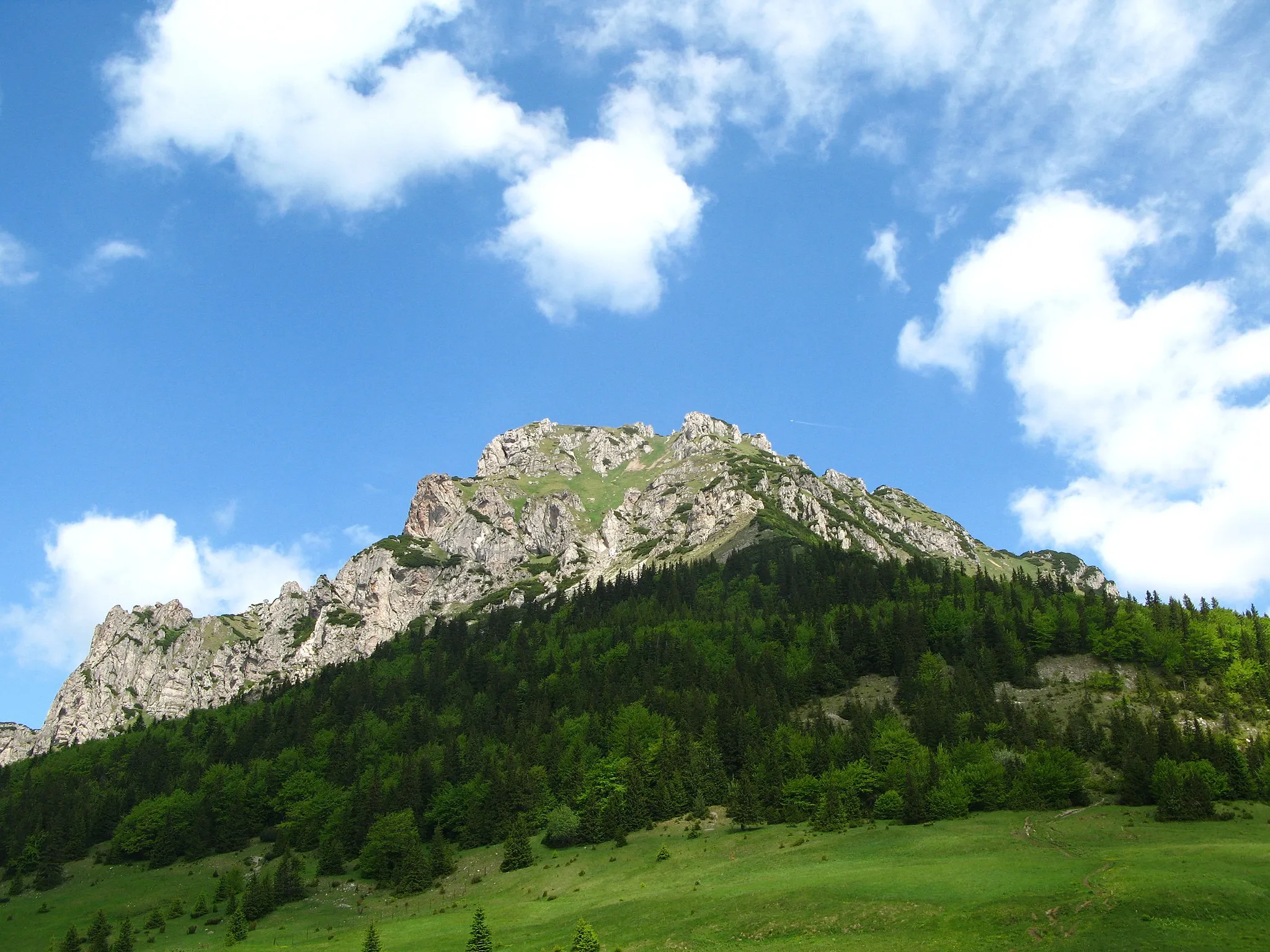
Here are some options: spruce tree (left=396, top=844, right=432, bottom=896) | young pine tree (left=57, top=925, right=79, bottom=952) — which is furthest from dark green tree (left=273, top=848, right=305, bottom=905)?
young pine tree (left=57, top=925, right=79, bottom=952)

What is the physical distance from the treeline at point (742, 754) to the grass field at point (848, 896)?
7.60 metres

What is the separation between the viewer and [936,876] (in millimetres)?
73188

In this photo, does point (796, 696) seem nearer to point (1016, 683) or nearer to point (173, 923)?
point (1016, 683)

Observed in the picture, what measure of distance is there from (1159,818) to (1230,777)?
18.4 meters

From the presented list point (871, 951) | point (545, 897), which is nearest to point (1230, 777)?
point (871, 951)

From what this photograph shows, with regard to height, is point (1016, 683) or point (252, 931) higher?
point (1016, 683)

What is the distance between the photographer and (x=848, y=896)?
2749 inches

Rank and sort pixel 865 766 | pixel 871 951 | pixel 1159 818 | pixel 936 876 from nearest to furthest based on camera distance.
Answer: pixel 871 951 < pixel 936 876 < pixel 1159 818 < pixel 865 766

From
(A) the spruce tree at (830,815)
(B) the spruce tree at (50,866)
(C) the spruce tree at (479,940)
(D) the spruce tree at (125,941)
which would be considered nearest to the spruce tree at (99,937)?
(D) the spruce tree at (125,941)

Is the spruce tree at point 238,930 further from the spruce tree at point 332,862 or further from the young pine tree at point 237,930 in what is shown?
the spruce tree at point 332,862

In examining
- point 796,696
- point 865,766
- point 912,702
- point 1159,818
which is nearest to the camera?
point 1159,818

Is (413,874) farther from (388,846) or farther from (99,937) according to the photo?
(99,937)

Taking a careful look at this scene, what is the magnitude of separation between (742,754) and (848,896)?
240 ft

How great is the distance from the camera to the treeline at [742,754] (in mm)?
113125
